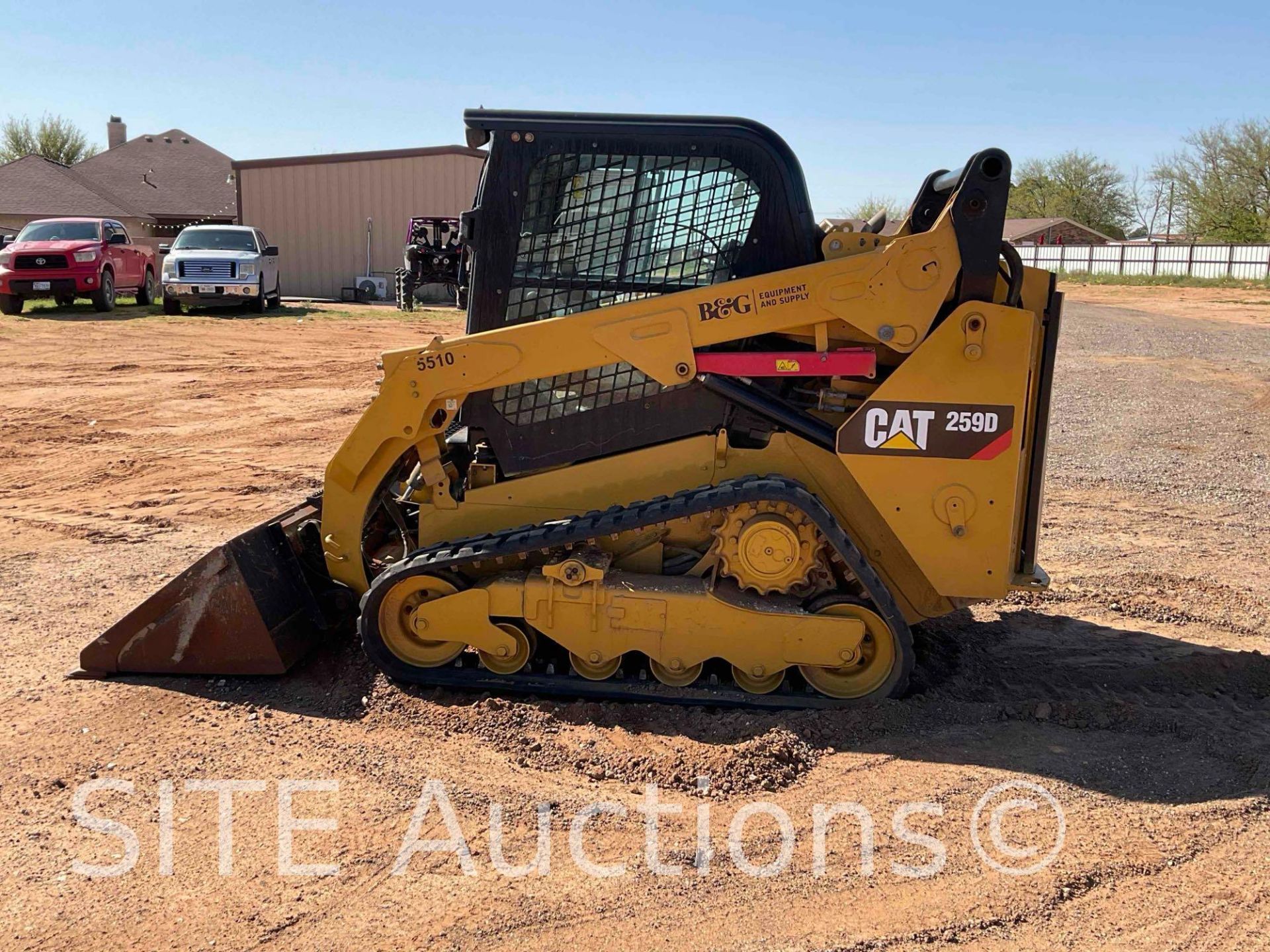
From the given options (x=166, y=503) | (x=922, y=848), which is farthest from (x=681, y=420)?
(x=166, y=503)

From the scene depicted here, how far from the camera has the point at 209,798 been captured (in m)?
3.92

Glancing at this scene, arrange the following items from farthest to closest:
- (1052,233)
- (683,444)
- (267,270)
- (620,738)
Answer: (1052,233), (267,270), (683,444), (620,738)

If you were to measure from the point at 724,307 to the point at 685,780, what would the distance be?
1947 mm

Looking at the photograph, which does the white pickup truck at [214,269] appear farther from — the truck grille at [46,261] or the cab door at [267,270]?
the truck grille at [46,261]

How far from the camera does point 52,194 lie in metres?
38.8

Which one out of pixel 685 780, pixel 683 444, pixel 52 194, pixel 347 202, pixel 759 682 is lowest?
pixel 685 780

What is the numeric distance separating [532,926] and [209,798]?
57.7 inches

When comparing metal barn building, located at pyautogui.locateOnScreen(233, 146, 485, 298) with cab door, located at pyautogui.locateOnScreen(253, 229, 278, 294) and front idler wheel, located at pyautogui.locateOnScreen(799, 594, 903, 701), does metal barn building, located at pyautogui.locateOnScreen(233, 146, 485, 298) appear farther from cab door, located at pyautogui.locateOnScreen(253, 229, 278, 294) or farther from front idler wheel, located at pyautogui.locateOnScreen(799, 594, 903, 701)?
front idler wheel, located at pyautogui.locateOnScreen(799, 594, 903, 701)

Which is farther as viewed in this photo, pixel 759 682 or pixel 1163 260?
pixel 1163 260

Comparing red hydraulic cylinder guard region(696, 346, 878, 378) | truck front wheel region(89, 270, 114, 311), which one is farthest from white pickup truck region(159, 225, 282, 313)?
red hydraulic cylinder guard region(696, 346, 878, 378)

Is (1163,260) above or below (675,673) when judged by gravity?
above

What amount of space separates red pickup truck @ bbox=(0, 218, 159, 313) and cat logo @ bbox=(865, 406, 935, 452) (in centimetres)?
2083

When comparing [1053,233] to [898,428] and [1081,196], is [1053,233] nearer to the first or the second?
[1081,196]

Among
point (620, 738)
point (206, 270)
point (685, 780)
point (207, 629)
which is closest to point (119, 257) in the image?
point (206, 270)
